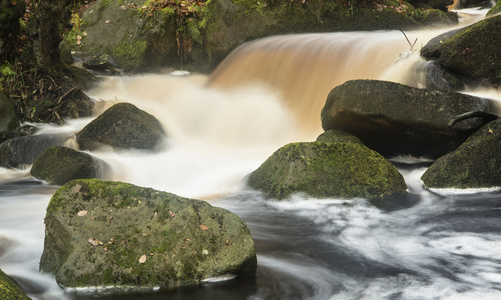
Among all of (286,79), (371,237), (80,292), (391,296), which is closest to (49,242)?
(80,292)

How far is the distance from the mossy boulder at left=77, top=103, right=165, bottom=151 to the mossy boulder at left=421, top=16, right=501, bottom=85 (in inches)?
186

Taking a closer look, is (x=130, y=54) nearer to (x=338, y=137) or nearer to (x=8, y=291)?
(x=338, y=137)

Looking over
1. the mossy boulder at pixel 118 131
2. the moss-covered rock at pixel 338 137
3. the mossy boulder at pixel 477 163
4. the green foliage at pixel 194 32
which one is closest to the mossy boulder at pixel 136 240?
the mossy boulder at pixel 477 163

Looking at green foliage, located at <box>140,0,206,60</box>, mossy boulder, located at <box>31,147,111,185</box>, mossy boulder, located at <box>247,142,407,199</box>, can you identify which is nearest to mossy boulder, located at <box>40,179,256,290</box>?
mossy boulder, located at <box>247,142,407,199</box>

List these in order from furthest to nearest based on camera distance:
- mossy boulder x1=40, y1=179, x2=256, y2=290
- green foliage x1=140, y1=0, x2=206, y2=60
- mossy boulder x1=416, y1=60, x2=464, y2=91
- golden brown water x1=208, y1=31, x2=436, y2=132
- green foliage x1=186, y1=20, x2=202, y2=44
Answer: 1. green foliage x1=140, y1=0, x2=206, y2=60
2. green foliage x1=186, y1=20, x2=202, y2=44
3. golden brown water x1=208, y1=31, x2=436, y2=132
4. mossy boulder x1=416, y1=60, x2=464, y2=91
5. mossy boulder x1=40, y1=179, x2=256, y2=290

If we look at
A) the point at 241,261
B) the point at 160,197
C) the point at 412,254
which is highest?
the point at 160,197

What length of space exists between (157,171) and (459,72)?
15.3ft

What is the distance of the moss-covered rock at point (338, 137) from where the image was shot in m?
6.66

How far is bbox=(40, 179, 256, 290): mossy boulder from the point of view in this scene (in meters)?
3.21

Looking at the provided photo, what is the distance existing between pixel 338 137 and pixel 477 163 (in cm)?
177

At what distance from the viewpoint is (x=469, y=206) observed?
5.28m

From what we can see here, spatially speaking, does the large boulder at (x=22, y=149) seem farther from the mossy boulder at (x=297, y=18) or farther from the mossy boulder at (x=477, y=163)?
the mossy boulder at (x=477, y=163)

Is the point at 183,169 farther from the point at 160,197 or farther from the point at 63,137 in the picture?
the point at 160,197

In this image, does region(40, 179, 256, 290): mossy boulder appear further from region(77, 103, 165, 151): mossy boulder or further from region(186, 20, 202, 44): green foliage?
region(186, 20, 202, 44): green foliage
